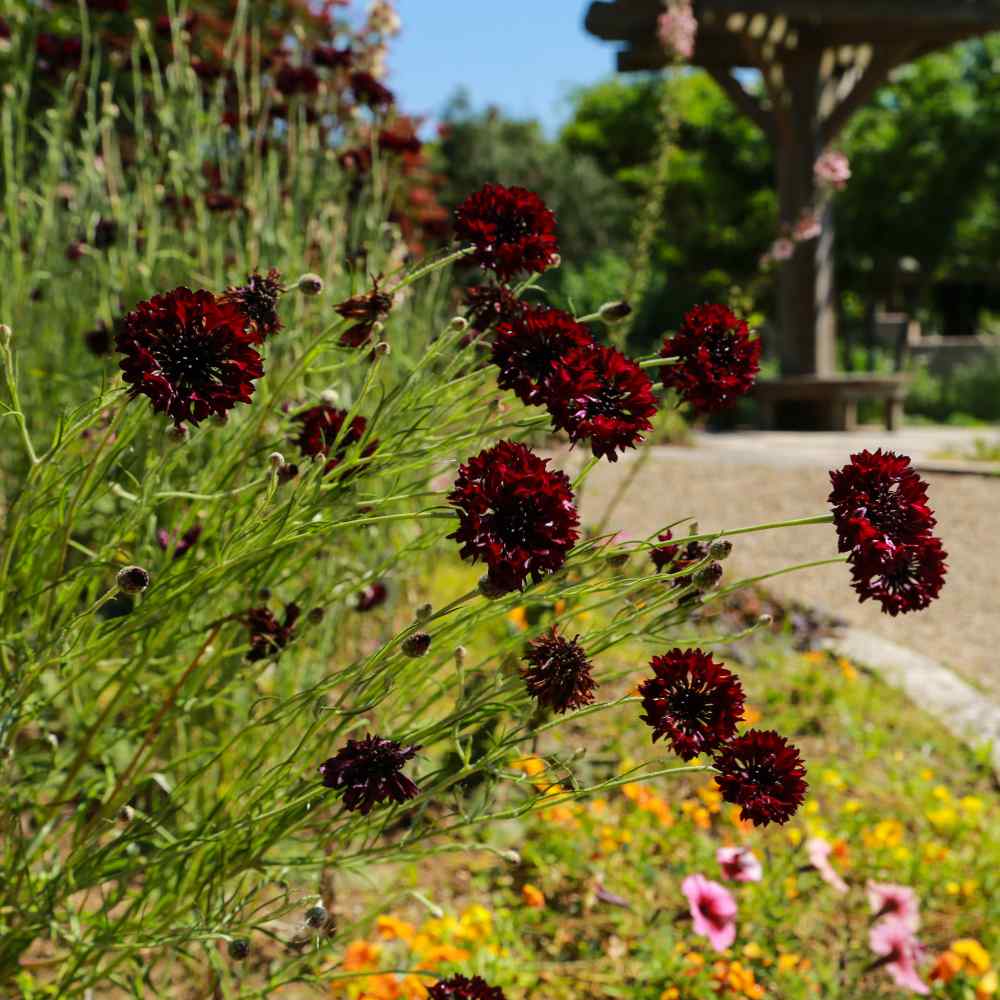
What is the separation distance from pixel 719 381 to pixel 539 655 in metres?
0.37

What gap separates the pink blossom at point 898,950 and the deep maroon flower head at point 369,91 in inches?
88.3

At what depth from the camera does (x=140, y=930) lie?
1334mm

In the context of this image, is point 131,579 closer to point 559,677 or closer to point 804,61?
point 559,677

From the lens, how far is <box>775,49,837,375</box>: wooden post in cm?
1083

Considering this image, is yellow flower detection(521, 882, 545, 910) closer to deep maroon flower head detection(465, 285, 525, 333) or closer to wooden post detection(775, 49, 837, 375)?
deep maroon flower head detection(465, 285, 525, 333)

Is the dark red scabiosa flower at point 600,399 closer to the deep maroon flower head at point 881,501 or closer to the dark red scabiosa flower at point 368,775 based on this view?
the deep maroon flower head at point 881,501

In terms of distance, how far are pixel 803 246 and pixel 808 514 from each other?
5282 millimetres

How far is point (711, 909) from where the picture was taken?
6.64 ft

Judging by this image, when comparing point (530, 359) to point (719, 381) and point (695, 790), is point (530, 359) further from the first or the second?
point (695, 790)

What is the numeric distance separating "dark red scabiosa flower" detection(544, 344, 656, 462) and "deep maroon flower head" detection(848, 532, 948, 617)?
0.26 metres

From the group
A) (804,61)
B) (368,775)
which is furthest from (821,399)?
(368,775)

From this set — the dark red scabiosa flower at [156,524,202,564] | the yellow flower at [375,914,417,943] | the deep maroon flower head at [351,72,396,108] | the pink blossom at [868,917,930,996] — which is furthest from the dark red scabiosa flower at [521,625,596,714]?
the deep maroon flower head at [351,72,396,108]

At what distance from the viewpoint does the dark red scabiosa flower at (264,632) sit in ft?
4.95

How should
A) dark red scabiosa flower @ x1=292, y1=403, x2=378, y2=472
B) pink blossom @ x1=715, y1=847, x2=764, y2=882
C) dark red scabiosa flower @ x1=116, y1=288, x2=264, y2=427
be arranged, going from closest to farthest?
dark red scabiosa flower @ x1=116, y1=288, x2=264, y2=427 < dark red scabiosa flower @ x1=292, y1=403, x2=378, y2=472 < pink blossom @ x1=715, y1=847, x2=764, y2=882
